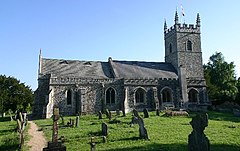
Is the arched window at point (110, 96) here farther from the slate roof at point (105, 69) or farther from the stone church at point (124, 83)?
the slate roof at point (105, 69)

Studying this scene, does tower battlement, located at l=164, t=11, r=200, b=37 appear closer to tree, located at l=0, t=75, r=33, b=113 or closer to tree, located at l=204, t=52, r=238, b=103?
tree, located at l=204, t=52, r=238, b=103

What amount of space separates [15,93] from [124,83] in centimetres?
1885

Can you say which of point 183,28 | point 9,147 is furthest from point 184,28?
point 9,147

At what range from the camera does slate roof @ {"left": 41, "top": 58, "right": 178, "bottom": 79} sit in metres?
33.8

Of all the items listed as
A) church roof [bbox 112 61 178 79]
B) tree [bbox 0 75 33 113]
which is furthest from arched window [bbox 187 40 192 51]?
tree [bbox 0 75 33 113]

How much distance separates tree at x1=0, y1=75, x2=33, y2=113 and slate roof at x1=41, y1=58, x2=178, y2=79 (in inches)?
352

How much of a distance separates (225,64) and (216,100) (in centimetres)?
961

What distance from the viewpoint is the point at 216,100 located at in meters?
44.9

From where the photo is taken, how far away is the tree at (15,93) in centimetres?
3853

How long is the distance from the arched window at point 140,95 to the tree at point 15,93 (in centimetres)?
1773

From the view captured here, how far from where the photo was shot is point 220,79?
49281mm

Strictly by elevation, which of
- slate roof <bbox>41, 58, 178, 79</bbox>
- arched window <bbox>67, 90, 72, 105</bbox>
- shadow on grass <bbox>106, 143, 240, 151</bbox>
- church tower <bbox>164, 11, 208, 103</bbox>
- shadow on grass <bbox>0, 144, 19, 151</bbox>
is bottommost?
shadow on grass <bbox>0, 144, 19, 151</bbox>

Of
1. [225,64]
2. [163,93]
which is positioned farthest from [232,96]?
[163,93]

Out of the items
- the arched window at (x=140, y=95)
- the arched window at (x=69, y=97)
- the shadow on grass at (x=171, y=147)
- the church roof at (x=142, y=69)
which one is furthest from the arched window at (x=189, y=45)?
the shadow on grass at (x=171, y=147)
